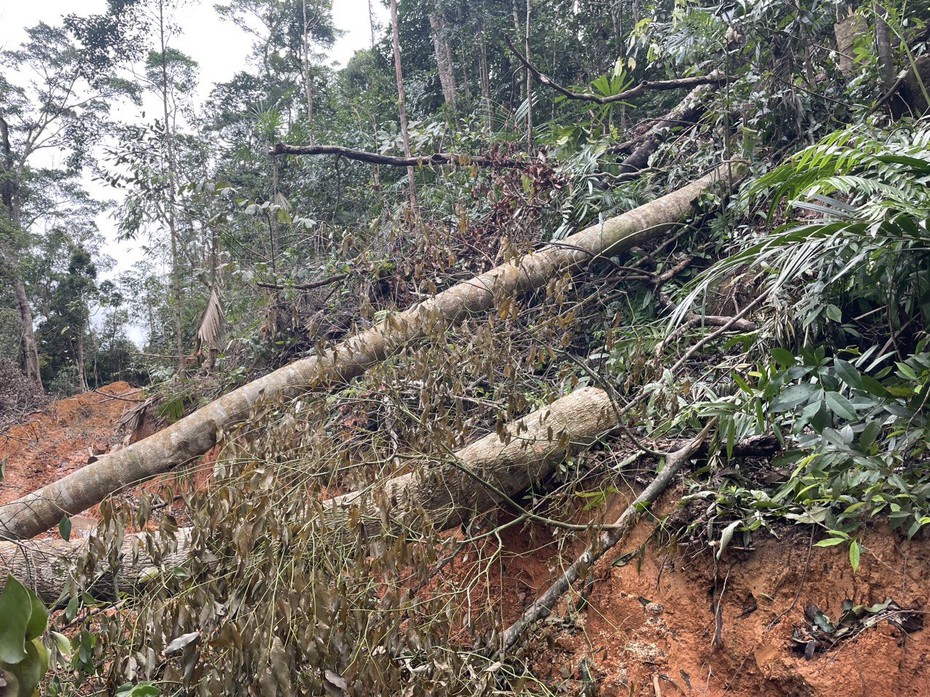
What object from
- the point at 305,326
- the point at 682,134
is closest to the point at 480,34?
the point at 682,134

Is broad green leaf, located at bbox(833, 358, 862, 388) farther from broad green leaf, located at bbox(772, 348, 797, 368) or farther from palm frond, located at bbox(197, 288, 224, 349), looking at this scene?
palm frond, located at bbox(197, 288, 224, 349)

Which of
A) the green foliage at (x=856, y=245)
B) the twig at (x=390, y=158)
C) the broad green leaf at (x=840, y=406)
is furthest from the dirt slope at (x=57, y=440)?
the broad green leaf at (x=840, y=406)

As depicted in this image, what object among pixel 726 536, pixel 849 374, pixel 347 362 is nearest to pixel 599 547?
pixel 726 536

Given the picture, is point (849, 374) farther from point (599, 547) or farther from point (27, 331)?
point (27, 331)

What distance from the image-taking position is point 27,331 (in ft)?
39.2

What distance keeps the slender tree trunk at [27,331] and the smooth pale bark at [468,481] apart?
1114 cm

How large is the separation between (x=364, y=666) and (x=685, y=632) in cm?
130

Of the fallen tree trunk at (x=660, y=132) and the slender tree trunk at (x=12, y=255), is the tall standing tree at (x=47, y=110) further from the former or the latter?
the fallen tree trunk at (x=660, y=132)

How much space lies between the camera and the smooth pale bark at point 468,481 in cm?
246

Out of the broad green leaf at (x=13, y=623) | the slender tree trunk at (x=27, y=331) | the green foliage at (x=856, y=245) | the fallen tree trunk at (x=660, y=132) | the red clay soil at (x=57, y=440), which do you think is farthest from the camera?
the slender tree trunk at (x=27, y=331)

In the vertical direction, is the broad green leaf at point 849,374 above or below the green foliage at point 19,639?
below

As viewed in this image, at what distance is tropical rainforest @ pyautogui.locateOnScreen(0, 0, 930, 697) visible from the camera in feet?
5.87

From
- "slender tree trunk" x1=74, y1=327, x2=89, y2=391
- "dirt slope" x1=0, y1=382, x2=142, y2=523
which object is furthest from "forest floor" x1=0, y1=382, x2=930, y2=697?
"slender tree trunk" x1=74, y1=327, x2=89, y2=391

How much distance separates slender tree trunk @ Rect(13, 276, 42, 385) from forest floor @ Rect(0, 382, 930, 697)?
12.8 meters
